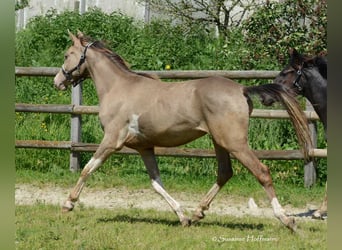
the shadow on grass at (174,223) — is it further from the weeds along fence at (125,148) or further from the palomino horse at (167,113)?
the weeds along fence at (125,148)

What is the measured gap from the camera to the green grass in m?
3.88

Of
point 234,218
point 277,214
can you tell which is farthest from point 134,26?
point 277,214

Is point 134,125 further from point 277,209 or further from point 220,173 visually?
point 277,209

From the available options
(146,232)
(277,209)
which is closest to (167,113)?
(146,232)

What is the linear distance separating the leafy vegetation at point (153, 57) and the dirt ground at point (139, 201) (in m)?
0.33

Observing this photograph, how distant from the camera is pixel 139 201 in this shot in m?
5.81

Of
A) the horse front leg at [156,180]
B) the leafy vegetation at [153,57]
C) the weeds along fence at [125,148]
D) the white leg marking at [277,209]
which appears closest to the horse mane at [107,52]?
the leafy vegetation at [153,57]

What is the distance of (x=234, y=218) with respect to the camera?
16.2 feet

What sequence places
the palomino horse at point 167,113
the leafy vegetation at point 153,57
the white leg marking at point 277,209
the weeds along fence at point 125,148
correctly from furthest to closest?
the weeds along fence at point 125,148 → the leafy vegetation at point 153,57 → the palomino horse at point 167,113 → the white leg marking at point 277,209

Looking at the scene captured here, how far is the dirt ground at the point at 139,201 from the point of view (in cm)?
534

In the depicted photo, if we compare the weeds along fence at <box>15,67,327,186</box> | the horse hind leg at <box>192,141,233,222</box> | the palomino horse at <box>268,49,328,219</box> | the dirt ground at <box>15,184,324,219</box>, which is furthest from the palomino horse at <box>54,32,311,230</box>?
the weeds along fence at <box>15,67,327,186</box>

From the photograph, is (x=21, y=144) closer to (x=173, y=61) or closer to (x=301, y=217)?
(x=173, y=61)

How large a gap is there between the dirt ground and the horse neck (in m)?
1.19

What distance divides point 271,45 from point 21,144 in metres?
3.19
